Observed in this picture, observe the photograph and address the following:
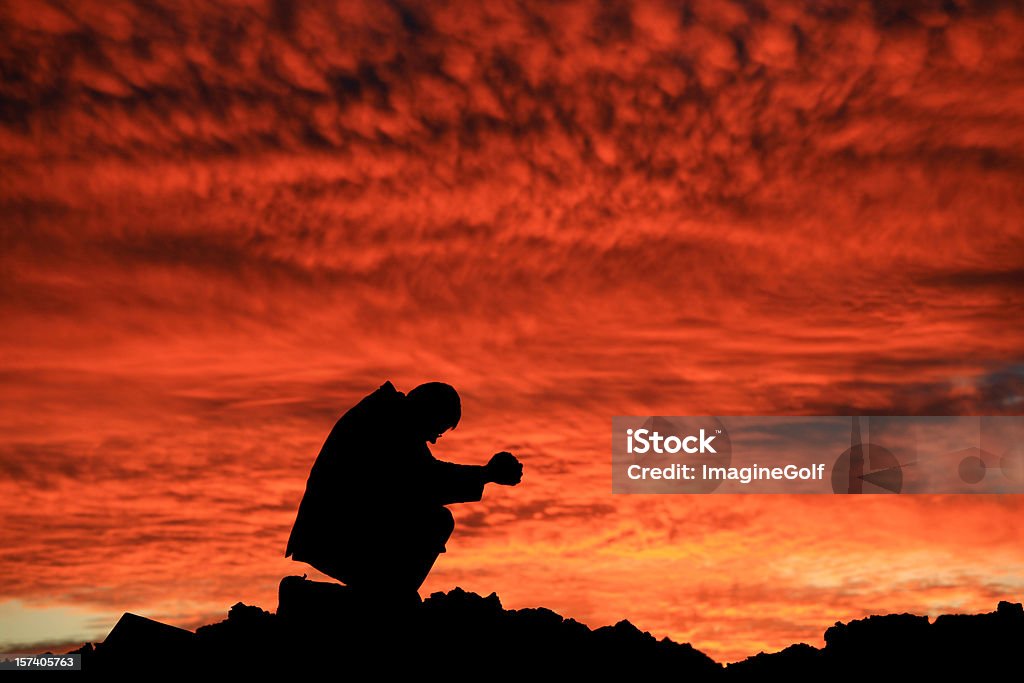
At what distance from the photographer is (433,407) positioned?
1074cm

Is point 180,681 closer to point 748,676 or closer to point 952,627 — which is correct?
point 748,676

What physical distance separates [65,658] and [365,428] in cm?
391

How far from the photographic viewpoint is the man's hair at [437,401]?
10734mm

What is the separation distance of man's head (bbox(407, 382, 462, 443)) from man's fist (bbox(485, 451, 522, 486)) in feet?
2.28

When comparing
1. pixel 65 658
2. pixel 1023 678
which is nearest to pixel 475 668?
pixel 65 658

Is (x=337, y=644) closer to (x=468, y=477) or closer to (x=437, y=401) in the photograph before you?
(x=468, y=477)

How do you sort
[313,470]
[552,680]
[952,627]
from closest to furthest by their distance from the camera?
[313,470], [552,680], [952,627]

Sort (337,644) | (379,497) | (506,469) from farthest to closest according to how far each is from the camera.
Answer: (379,497)
(506,469)
(337,644)

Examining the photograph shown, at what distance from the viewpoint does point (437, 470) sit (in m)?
10.7

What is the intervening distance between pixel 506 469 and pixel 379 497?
1.31 m

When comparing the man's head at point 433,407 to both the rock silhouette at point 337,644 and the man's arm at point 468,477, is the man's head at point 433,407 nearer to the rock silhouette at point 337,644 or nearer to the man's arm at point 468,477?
the man's arm at point 468,477

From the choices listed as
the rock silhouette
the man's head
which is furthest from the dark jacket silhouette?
the rock silhouette

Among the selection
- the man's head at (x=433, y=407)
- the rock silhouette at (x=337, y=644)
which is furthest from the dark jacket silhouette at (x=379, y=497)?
the rock silhouette at (x=337, y=644)

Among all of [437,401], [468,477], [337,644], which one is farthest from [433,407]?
[337,644]
